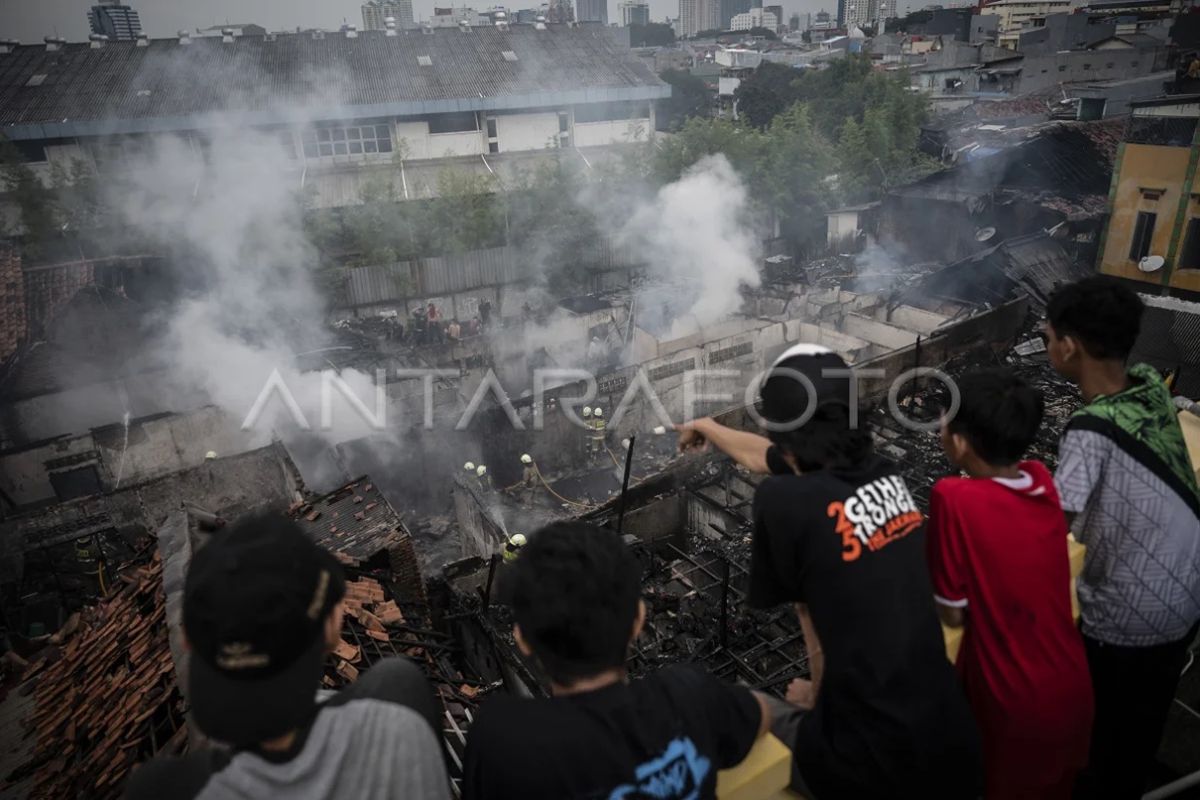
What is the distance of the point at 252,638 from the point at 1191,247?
21.4m

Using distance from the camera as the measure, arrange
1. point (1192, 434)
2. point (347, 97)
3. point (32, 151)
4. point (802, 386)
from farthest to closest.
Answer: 1. point (347, 97)
2. point (32, 151)
3. point (1192, 434)
4. point (802, 386)

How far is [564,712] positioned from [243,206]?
88.7 ft

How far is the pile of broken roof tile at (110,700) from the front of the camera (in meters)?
4.13

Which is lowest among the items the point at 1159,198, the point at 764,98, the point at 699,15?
the point at 1159,198

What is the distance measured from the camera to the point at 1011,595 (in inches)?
87.7

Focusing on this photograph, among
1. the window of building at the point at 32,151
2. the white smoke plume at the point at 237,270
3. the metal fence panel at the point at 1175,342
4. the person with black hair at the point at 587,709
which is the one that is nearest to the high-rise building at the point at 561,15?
the white smoke plume at the point at 237,270

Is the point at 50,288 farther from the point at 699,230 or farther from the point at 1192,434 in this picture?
the point at 1192,434

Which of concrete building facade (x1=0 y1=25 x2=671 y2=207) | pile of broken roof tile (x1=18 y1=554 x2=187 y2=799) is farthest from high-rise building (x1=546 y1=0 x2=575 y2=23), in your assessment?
pile of broken roof tile (x1=18 y1=554 x2=187 y2=799)

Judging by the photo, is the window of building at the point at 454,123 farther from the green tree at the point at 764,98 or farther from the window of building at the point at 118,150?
the green tree at the point at 764,98

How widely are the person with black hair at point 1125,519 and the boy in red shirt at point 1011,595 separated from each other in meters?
0.46

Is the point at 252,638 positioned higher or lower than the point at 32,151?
lower

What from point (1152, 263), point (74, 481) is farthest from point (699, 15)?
point (74, 481)

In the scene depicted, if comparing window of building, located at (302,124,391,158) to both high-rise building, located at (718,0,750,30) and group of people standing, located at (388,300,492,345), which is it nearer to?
group of people standing, located at (388,300,492,345)

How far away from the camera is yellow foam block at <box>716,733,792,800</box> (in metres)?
2.04
